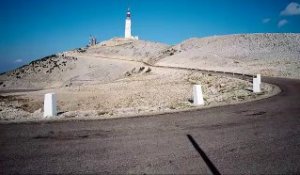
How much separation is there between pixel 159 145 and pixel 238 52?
7824 cm

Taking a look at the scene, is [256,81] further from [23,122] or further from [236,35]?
[236,35]

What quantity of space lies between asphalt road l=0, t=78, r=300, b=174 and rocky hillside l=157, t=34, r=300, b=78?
5182 centimetres

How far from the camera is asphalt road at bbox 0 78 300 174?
658 cm

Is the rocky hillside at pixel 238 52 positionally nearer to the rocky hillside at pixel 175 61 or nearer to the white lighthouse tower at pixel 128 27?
the rocky hillside at pixel 175 61

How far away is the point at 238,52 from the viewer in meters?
81.9

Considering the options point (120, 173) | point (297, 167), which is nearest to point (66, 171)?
point (120, 173)

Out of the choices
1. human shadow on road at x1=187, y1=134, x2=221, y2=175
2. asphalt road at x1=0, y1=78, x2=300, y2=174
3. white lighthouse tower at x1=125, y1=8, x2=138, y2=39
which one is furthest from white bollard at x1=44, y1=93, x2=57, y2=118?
white lighthouse tower at x1=125, y1=8, x2=138, y2=39

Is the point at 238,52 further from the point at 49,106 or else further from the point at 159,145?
the point at 159,145

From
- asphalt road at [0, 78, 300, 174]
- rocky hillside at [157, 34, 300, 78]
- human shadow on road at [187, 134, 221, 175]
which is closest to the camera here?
human shadow on road at [187, 134, 221, 175]

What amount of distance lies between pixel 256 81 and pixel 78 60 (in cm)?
7246

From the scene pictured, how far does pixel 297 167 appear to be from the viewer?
21.3 feet

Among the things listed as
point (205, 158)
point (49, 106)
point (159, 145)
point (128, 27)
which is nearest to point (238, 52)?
point (128, 27)

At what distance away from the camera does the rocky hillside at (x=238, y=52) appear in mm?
65938

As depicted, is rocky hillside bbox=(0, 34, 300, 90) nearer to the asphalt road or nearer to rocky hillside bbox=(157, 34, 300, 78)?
rocky hillside bbox=(157, 34, 300, 78)
